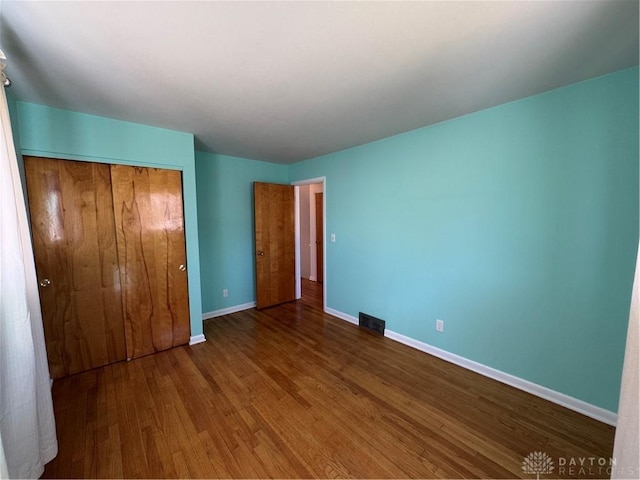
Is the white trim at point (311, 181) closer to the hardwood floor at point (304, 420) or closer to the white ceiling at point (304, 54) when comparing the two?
the white ceiling at point (304, 54)

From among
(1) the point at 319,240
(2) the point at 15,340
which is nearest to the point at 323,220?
(1) the point at 319,240

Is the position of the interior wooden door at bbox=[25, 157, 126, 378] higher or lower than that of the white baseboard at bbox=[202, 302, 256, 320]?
higher

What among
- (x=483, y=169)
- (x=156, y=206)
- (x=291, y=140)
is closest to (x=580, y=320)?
(x=483, y=169)

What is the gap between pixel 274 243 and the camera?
154 inches

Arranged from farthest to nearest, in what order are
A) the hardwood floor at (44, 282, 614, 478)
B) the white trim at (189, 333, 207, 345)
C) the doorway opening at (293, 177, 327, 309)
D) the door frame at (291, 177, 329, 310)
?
1. the doorway opening at (293, 177, 327, 309)
2. the door frame at (291, 177, 329, 310)
3. the white trim at (189, 333, 207, 345)
4. the hardwood floor at (44, 282, 614, 478)

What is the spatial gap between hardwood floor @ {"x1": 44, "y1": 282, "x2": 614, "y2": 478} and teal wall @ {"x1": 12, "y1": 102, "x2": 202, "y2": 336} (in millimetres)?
876

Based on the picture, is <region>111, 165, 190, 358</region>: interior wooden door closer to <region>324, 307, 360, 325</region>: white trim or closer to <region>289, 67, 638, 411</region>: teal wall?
<region>324, 307, 360, 325</region>: white trim

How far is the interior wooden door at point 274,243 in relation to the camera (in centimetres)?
373

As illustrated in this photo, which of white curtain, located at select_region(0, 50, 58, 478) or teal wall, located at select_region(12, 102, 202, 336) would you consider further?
teal wall, located at select_region(12, 102, 202, 336)

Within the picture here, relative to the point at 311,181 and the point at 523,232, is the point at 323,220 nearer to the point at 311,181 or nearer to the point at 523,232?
the point at 311,181

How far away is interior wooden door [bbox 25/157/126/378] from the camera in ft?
6.64

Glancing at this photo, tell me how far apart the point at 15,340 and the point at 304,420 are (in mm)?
1632

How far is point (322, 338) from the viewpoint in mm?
2867

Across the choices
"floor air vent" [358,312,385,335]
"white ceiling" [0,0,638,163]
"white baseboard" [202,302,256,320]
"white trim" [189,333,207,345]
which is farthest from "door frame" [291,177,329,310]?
"white trim" [189,333,207,345]
